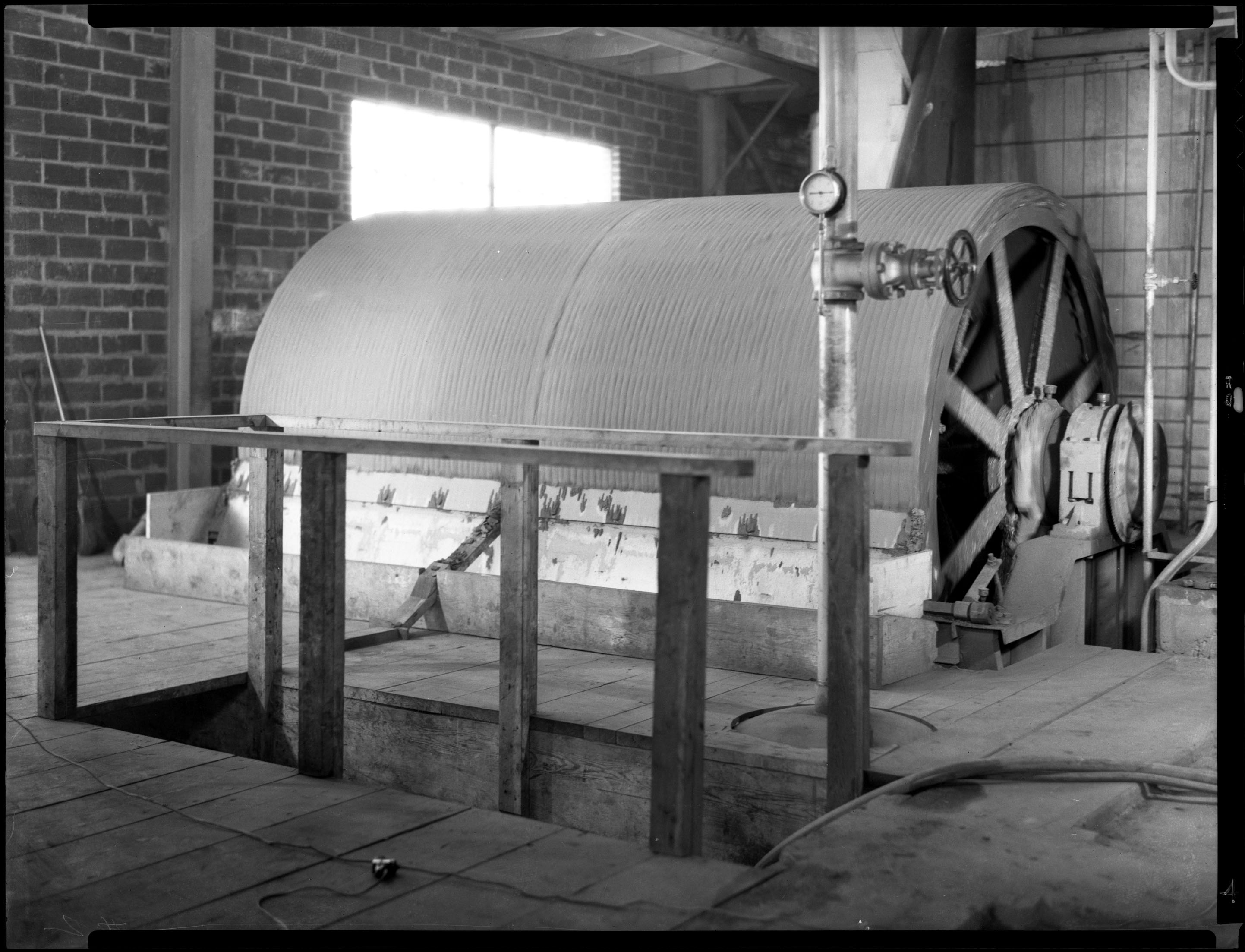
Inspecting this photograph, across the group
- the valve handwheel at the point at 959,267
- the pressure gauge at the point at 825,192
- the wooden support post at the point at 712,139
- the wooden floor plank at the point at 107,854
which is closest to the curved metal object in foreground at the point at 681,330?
the valve handwheel at the point at 959,267

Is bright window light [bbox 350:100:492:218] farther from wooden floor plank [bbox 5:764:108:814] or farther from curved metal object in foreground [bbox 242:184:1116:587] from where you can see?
wooden floor plank [bbox 5:764:108:814]

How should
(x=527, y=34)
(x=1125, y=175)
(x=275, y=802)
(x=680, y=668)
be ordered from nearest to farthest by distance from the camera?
(x=680, y=668), (x=275, y=802), (x=1125, y=175), (x=527, y=34)

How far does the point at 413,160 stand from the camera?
9398 millimetres

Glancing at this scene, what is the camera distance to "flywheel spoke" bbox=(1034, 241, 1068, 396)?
5707 mm

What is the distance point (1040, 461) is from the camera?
523 cm

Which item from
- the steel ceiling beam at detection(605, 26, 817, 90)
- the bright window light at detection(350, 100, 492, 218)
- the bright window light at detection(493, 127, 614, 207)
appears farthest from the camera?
the bright window light at detection(493, 127, 614, 207)

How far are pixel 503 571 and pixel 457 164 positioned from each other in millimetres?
6616

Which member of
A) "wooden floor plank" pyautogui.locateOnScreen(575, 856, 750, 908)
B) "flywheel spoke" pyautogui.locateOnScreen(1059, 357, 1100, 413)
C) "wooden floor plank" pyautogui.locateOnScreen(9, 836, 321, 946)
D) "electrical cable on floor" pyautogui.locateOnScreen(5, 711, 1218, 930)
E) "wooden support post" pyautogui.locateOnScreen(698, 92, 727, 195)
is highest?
"wooden support post" pyautogui.locateOnScreen(698, 92, 727, 195)

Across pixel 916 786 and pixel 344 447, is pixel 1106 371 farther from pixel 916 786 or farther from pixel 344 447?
pixel 344 447

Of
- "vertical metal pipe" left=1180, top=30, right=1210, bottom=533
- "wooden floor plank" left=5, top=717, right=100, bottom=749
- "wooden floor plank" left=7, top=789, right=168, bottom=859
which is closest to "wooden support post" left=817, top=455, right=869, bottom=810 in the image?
"wooden floor plank" left=7, top=789, right=168, bottom=859

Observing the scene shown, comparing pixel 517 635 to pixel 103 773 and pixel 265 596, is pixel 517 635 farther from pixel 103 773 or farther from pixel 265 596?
pixel 103 773

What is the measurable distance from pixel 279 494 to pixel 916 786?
2128mm

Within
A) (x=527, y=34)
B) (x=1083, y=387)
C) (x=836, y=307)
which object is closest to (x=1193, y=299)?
(x=1083, y=387)

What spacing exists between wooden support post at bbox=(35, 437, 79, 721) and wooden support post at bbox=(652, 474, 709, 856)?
2.13m
